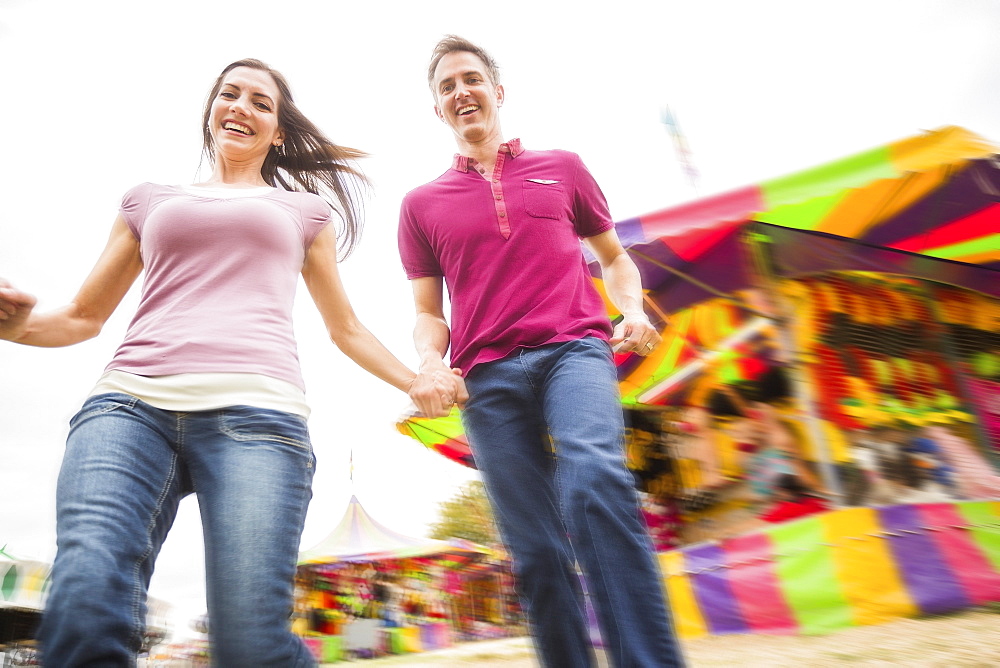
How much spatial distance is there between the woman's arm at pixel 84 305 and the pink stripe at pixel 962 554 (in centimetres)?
403

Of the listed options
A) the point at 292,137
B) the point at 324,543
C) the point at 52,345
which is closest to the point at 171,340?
the point at 52,345

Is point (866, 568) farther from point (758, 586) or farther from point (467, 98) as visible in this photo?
point (467, 98)

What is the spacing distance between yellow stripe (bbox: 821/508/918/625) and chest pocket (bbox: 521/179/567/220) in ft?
9.35

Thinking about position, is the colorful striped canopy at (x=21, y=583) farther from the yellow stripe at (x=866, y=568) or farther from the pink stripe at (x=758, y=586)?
the yellow stripe at (x=866, y=568)

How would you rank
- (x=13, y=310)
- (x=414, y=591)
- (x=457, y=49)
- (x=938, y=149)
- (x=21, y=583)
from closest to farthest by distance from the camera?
(x=13, y=310) → (x=457, y=49) → (x=938, y=149) → (x=21, y=583) → (x=414, y=591)

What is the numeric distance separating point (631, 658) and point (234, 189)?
1.40 m

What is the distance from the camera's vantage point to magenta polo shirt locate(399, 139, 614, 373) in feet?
5.88

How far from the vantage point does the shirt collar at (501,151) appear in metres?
2.09

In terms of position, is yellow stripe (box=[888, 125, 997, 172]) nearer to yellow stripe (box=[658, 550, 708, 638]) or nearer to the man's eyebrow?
the man's eyebrow

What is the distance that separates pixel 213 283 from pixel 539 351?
0.77 m

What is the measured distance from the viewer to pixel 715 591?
14.2ft

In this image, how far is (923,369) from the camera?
4.78m

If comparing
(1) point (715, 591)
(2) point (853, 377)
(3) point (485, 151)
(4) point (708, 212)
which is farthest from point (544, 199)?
(2) point (853, 377)

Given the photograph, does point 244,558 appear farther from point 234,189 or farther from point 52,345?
point 234,189
